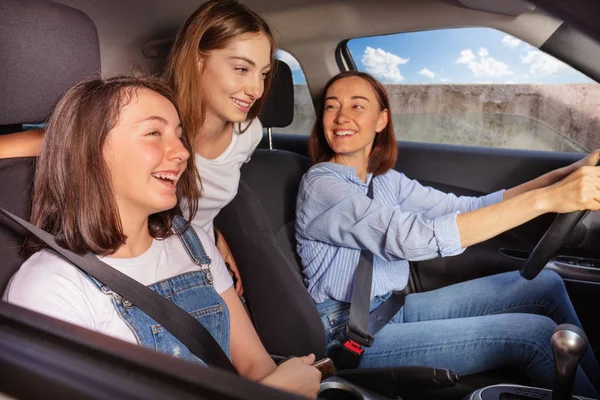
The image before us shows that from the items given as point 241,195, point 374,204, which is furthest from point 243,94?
point 374,204

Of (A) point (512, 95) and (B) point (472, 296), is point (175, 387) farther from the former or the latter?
(A) point (512, 95)

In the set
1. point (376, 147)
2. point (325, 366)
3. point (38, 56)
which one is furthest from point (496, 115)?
point (38, 56)

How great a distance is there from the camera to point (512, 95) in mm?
2092

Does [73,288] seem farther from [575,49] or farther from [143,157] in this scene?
[575,49]

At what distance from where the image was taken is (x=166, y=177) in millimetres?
1080

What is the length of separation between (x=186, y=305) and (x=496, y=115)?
1496 mm

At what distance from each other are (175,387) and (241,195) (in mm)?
1141

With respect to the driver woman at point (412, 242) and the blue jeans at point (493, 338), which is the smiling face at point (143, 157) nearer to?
the driver woman at point (412, 242)

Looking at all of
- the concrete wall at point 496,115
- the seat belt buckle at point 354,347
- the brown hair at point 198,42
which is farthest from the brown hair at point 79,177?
the concrete wall at point 496,115

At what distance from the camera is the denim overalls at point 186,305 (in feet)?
3.38

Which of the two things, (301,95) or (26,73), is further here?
(301,95)

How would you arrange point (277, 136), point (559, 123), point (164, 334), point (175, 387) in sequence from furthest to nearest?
point (277, 136) → point (559, 123) → point (164, 334) → point (175, 387)

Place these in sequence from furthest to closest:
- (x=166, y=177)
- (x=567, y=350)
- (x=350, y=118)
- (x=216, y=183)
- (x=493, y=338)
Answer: (x=350, y=118) → (x=216, y=183) → (x=493, y=338) → (x=166, y=177) → (x=567, y=350)

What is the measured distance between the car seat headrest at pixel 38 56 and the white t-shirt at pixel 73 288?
0.29 m
